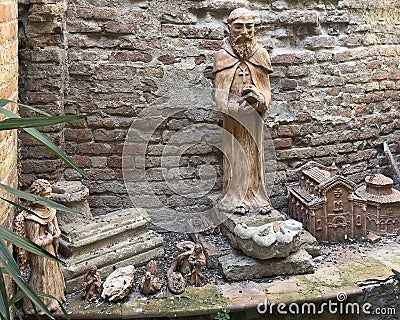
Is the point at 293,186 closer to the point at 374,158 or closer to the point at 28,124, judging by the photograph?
the point at 374,158

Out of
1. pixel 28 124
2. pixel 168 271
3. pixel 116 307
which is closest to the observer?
pixel 28 124

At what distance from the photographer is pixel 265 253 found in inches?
135

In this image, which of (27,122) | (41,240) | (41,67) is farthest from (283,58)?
(27,122)

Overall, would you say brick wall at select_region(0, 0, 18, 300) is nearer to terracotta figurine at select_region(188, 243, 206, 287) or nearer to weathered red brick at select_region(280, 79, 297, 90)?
terracotta figurine at select_region(188, 243, 206, 287)

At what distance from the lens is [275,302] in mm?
3223

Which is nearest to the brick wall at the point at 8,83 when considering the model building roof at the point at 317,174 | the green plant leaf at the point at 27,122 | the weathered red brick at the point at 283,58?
the green plant leaf at the point at 27,122

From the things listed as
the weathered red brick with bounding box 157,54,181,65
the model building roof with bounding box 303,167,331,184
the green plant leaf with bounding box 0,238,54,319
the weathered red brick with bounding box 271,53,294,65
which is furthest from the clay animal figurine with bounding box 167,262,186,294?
the weathered red brick with bounding box 271,53,294,65

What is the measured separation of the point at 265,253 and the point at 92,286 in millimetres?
1085

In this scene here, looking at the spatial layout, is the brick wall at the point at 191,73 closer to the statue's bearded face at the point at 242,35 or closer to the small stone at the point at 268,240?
the statue's bearded face at the point at 242,35

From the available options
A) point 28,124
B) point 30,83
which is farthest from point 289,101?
point 28,124

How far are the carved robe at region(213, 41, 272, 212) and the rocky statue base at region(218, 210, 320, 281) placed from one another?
0.98ft

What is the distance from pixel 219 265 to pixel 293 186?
1227mm

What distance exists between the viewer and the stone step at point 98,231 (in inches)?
133

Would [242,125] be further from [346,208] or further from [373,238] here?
[373,238]
